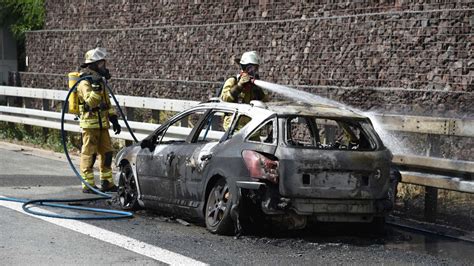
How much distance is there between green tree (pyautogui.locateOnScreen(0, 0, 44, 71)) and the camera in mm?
30656

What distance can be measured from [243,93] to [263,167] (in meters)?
2.87

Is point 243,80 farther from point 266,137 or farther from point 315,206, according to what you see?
point 315,206

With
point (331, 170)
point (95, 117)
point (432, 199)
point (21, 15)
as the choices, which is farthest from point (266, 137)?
point (21, 15)

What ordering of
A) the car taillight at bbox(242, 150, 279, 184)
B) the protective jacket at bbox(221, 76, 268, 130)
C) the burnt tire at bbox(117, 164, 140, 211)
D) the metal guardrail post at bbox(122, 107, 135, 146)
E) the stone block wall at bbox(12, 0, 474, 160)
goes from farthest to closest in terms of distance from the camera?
the metal guardrail post at bbox(122, 107, 135, 146) < the stone block wall at bbox(12, 0, 474, 160) < the protective jacket at bbox(221, 76, 268, 130) < the burnt tire at bbox(117, 164, 140, 211) < the car taillight at bbox(242, 150, 279, 184)

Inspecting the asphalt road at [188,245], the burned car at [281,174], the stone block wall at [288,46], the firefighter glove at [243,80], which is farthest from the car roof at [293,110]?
the stone block wall at [288,46]

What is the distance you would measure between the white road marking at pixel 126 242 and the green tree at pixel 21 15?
2109cm

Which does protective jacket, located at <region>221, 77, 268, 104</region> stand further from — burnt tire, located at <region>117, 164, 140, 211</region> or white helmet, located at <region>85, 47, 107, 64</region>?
white helmet, located at <region>85, 47, 107, 64</region>

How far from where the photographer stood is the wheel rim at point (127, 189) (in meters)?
11.0

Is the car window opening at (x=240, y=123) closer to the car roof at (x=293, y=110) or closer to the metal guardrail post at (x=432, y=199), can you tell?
the car roof at (x=293, y=110)

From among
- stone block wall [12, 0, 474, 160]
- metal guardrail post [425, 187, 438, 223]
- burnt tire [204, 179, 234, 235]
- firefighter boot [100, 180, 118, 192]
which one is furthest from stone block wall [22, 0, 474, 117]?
burnt tire [204, 179, 234, 235]

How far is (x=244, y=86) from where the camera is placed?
11.4 metres

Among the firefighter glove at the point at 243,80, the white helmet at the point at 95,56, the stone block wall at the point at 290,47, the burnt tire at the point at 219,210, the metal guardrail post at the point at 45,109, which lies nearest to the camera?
the burnt tire at the point at 219,210

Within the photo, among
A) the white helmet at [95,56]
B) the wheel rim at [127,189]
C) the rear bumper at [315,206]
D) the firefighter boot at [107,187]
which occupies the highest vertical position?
the white helmet at [95,56]

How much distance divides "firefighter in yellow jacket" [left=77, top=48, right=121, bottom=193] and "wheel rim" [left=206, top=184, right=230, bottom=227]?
338cm
